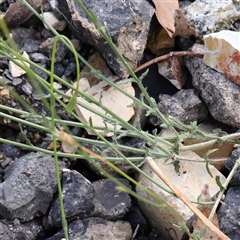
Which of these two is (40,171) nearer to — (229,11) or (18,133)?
(18,133)

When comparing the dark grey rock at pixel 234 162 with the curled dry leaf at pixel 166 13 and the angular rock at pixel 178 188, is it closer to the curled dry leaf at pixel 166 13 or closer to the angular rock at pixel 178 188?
the angular rock at pixel 178 188

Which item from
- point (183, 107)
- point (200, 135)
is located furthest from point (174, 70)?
point (200, 135)

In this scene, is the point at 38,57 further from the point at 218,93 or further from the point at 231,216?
the point at 231,216

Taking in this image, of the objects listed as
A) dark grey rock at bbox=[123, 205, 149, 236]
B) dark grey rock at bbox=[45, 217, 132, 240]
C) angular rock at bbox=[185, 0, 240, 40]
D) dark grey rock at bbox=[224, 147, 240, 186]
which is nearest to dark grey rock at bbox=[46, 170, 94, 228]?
dark grey rock at bbox=[45, 217, 132, 240]

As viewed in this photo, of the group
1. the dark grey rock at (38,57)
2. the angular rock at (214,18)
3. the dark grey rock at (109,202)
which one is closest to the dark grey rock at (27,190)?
the dark grey rock at (109,202)

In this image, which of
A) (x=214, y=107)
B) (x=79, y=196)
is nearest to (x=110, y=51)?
(x=214, y=107)

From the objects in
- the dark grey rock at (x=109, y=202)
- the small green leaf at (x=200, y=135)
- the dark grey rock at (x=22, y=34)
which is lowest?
the dark grey rock at (x=109, y=202)
